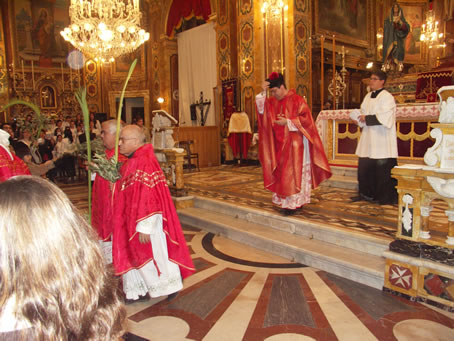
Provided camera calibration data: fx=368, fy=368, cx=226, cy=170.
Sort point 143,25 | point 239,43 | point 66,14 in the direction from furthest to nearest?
point 66,14 → point 143,25 → point 239,43

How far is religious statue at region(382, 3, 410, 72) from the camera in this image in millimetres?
8430

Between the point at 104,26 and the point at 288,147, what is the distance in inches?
233

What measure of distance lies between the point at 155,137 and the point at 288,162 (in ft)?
12.6

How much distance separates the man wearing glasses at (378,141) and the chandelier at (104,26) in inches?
240

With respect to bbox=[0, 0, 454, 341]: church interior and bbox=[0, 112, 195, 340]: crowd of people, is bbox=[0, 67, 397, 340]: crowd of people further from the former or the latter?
bbox=[0, 0, 454, 341]: church interior

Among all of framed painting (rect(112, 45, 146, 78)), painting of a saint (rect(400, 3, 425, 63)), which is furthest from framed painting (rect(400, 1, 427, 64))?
framed painting (rect(112, 45, 146, 78))

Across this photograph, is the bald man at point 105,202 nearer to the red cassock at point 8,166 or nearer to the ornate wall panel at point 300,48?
the red cassock at point 8,166

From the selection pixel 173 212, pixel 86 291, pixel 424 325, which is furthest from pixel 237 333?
pixel 86 291

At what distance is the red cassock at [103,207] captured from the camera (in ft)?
11.2

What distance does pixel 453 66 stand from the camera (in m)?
7.51

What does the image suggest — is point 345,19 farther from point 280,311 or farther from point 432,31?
point 280,311

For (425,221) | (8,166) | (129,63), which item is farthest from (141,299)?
(129,63)

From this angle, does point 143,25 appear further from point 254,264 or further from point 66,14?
point 254,264

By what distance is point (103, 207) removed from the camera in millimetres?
3488
